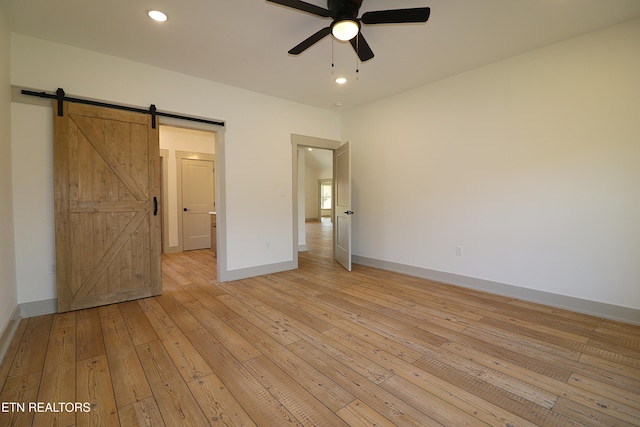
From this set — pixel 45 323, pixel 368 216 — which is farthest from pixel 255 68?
pixel 45 323

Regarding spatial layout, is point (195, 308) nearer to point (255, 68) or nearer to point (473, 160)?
point (255, 68)

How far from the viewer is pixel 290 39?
297 cm

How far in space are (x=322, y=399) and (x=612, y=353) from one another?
7.65ft

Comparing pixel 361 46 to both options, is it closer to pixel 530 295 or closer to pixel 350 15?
pixel 350 15

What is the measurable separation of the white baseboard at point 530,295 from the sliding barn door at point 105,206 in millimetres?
3677

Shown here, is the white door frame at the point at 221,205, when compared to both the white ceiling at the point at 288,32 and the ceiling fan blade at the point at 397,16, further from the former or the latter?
the ceiling fan blade at the point at 397,16

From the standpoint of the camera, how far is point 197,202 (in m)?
6.62

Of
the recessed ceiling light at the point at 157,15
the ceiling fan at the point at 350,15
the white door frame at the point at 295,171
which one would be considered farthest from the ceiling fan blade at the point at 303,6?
the white door frame at the point at 295,171

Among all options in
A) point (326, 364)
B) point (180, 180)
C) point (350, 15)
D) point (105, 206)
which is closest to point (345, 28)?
point (350, 15)

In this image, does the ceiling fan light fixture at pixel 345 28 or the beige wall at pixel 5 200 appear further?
the beige wall at pixel 5 200

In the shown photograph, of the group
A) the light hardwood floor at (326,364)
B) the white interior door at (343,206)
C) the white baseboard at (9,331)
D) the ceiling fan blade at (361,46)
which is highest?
the ceiling fan blade at (361,46)

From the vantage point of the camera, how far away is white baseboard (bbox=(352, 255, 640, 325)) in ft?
9.09

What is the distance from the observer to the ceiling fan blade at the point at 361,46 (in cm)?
240

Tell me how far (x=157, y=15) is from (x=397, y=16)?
2123 mm
